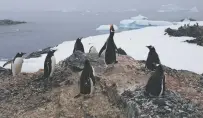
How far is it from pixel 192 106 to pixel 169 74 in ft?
7.02

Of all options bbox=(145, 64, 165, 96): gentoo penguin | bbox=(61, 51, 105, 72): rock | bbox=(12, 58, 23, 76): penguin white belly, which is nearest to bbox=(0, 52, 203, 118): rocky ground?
bbox=(61, 51, 105, 72): rock

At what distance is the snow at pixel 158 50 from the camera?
498 inches

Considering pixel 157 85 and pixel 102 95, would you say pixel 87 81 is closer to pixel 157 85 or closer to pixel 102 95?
pixel 102 95

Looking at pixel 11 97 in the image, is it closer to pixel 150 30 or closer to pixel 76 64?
pixel 76 64

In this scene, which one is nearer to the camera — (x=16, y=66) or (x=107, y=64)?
(x=107, y=64)

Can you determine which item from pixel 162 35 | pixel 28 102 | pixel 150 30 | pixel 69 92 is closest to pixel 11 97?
pixel 28 102

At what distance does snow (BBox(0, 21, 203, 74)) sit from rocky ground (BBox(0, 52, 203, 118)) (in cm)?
311

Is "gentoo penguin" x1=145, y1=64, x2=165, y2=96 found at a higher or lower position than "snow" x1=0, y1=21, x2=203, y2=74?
higher

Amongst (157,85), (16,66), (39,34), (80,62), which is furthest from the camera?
(39,34)

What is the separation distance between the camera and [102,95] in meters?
6.70

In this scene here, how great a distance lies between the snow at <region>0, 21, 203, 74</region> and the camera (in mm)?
12648

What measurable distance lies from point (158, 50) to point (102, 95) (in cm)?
931

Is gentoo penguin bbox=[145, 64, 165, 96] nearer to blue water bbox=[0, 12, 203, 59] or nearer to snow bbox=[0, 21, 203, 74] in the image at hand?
snow bbox=[0, 21, 203, 74]

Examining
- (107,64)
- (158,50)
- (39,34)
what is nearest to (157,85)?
(107,64)
